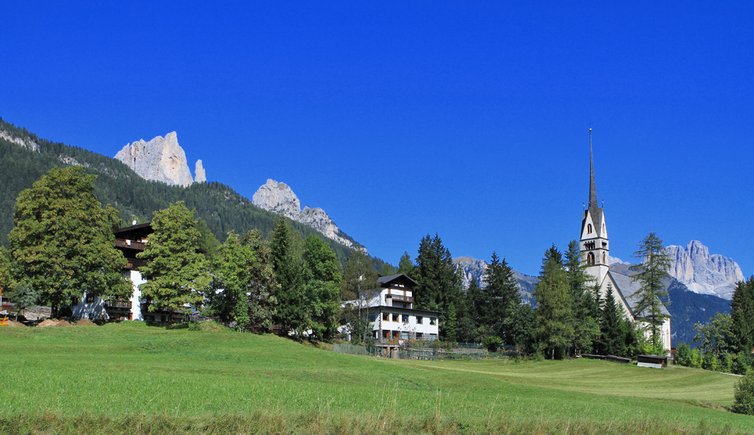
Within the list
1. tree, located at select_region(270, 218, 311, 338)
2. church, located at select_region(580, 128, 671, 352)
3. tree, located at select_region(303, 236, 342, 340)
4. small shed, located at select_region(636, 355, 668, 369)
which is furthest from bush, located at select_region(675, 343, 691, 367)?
tree, located at select_region(270, 218, 311, 338)

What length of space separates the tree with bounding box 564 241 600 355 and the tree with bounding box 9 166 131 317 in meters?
54.4

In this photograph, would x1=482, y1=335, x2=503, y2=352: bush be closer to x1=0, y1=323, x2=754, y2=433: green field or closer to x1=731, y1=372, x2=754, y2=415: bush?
x1=0, y1=323, x2=754, y2=433: green field

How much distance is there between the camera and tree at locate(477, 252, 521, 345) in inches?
4031

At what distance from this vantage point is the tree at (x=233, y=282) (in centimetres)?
6894

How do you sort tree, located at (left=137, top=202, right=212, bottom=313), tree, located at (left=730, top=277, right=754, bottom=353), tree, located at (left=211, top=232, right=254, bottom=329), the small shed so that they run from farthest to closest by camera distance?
1. tree, located at (left=730, top=277, right=754, bottom=353)
2. the small shed
3. tree, located at (left=211, top=232, right=254, bottom=329)
4. tree, located at (left=137, top=202, right=212, bottom=313)

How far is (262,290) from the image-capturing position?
7162 cm

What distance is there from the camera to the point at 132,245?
7950cm

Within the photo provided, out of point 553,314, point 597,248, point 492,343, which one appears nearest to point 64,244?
point 553,314

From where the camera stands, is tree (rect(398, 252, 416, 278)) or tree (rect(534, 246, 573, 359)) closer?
tree (rect(534, 246, 573, 359))

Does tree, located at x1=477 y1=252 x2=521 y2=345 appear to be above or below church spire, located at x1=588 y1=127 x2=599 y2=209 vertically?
below

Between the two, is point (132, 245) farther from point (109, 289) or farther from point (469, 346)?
point (469, 346)

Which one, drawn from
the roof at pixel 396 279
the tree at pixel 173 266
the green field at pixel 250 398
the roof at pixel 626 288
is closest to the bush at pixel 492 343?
the roof at pixel 396 279

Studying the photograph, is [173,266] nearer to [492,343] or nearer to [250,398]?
[250,398]

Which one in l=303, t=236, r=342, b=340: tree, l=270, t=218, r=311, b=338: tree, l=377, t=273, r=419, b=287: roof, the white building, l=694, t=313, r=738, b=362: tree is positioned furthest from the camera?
l=377, t=273, r=419, b=287: roof
